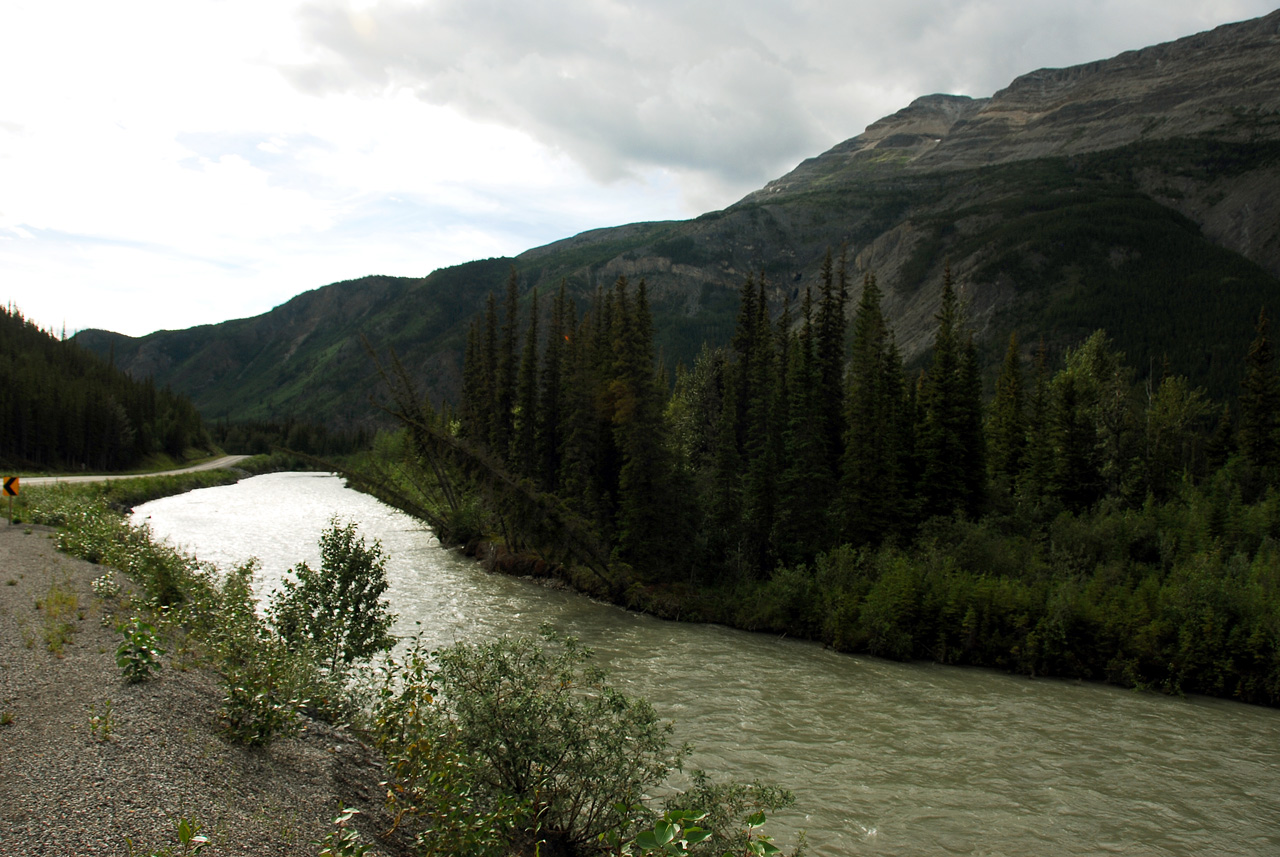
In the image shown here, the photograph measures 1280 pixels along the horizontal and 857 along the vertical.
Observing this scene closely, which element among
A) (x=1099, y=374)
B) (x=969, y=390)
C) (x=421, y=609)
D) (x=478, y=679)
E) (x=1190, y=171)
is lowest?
(x=421, y=609)

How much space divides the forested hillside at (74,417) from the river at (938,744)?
250 ft

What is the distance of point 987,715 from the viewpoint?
19.5 meters

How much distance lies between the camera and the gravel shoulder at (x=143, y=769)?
6.64m

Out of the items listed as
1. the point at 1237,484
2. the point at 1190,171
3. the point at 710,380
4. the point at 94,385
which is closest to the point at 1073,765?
the point at 1237,484

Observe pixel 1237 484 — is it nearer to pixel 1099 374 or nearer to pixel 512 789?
pixel 1099 374

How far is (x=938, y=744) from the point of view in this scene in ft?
55.6

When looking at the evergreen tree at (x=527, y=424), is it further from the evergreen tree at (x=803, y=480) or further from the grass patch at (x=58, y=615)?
the grass patch at (x=58, y=615)

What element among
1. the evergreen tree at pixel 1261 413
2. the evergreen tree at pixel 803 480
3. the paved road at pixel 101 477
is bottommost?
the paved road at pixel 101 477

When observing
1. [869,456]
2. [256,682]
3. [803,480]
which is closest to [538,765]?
[256,682]

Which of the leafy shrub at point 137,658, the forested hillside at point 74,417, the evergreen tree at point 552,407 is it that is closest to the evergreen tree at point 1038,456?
the evergreen tree at point 552,407

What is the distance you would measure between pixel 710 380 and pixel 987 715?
118 ft

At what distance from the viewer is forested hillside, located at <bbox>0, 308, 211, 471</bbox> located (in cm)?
8212

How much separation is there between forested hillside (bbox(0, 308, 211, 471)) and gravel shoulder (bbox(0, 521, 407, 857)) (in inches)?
3387

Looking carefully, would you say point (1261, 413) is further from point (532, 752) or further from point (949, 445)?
point (532, 752)
